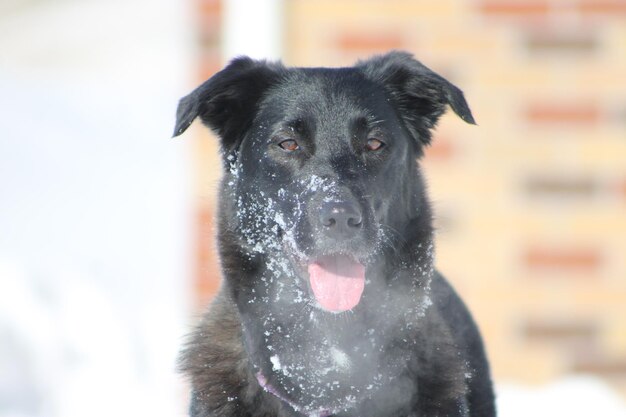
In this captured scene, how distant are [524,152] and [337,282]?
6.10m

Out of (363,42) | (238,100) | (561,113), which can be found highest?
(238,100)

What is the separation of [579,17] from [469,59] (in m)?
1.01

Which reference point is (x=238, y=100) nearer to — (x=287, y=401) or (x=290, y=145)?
(x=290, y=145)

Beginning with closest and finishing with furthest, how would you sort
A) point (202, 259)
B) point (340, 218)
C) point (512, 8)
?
point (340, 218) → point (202, 259) → point (512, 8)

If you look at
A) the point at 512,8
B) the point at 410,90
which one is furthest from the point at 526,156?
the point at 410,90

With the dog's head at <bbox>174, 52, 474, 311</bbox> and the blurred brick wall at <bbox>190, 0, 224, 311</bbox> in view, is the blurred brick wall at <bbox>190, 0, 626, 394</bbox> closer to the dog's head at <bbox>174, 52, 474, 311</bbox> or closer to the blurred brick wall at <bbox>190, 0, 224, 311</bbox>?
the blurred brick wall at <bbox>190, 0, 224, 311</bbox>

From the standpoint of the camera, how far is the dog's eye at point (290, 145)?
403cm

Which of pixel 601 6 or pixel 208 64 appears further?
pixel 601 6

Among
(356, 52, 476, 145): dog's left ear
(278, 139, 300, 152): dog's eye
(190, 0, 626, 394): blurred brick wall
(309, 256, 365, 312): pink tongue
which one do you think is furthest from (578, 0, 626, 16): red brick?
(309, 256, 365, 312): pink tongue

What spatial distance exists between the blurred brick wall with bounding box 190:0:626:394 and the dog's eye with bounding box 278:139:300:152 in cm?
538

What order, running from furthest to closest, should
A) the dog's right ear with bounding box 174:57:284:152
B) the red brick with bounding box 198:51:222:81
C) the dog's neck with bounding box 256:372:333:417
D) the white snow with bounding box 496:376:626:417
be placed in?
the red brick with bounding box 198:51:222:81 → the white snow with bounding box 496:376:626:417 → the dog's right ear with bounding box 174:57:284:152 → the dog's neck with bounding box 256:372:333:417

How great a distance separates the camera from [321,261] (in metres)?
3.87

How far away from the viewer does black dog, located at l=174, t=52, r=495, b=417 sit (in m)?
3.84

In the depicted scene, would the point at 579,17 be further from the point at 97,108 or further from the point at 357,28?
the point at 97,108
